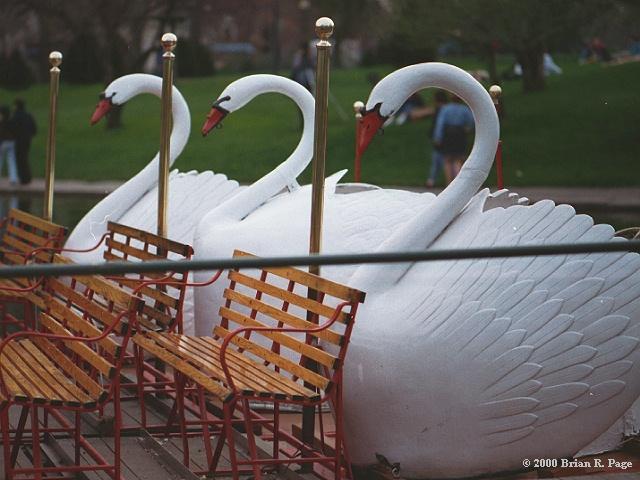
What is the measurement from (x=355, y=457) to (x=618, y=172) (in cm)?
1405

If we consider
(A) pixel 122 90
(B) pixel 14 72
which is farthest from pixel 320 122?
(B) pixel 14 72

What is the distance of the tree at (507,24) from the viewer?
1107 cm

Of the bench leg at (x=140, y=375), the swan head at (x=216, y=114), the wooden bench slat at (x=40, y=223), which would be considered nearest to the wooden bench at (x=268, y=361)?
the bench leg at (x=140, y=375)

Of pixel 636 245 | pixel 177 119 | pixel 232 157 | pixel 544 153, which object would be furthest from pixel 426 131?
pixel 636 245

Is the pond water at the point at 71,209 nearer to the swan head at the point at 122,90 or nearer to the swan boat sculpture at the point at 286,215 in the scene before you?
the swan head at the point at 122,90

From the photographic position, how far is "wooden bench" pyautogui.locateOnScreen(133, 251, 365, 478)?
17.1 ft

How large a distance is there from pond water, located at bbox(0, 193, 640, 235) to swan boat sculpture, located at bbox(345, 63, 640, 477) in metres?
9.35

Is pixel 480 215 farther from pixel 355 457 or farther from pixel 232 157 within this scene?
pixel 232 157

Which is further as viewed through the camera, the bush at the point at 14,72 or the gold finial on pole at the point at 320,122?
the bush at the point at 14,72

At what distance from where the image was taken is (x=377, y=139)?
86.1ft

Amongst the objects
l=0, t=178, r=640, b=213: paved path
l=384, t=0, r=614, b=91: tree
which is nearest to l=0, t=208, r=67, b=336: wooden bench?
l=384, t=0, r=614, b=91: tree

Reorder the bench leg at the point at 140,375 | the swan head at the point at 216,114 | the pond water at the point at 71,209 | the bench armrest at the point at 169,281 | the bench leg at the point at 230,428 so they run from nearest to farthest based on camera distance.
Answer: the bench leg at the point at 230,428 → the bench armrest at the point at 169,281 → the bench leg at the point at 140,375 → the swan head at the point at 216,114 → the pond water at the point at 71,209

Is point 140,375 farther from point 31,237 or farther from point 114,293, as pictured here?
point 31,237

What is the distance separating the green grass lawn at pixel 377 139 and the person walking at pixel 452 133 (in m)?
0.68
